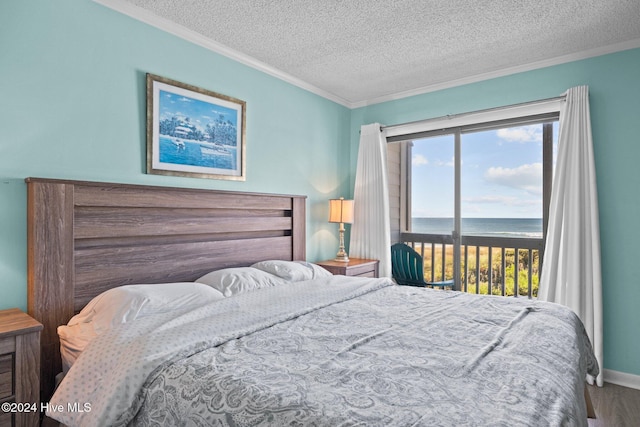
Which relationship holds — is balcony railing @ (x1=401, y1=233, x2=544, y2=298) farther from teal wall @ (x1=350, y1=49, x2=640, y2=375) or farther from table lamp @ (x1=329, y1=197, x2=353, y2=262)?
table lamp @ (x1=329, y1=197, x2=353, y2=262)

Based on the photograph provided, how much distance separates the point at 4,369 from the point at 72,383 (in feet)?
1.19

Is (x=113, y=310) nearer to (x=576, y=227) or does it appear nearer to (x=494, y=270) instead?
(x=576, y=227)

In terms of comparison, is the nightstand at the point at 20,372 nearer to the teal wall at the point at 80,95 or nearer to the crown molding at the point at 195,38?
the teal wall at the point at 80,95

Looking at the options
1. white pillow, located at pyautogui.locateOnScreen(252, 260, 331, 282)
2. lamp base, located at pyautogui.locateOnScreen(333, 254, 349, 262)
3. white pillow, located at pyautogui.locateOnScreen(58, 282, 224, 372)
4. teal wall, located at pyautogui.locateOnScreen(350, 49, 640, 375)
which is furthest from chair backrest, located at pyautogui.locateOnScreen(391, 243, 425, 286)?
white pillow, located at pyautogui.locateOnScreen(58, 282, 224, 372)

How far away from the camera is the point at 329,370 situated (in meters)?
1.30

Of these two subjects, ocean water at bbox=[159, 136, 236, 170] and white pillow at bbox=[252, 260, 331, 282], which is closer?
ocean water at bbox=[159, 136, 236, 170]

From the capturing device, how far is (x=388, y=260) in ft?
13.0

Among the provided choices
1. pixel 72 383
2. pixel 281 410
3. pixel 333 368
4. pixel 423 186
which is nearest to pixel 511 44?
pixel 423 186

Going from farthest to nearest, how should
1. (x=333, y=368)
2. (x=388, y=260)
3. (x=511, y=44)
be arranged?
(x=388, y=260) → (x=511, y=44) → (x=333, y=368)

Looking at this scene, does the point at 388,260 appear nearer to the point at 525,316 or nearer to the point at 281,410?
the point at 525,316

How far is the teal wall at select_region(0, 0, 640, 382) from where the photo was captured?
196 centimetres

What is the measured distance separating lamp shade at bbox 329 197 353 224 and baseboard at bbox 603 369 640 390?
2468 mm

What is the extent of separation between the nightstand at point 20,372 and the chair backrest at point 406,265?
3.14 meters

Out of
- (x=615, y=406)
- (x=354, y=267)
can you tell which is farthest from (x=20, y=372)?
(x=615, y=406)
